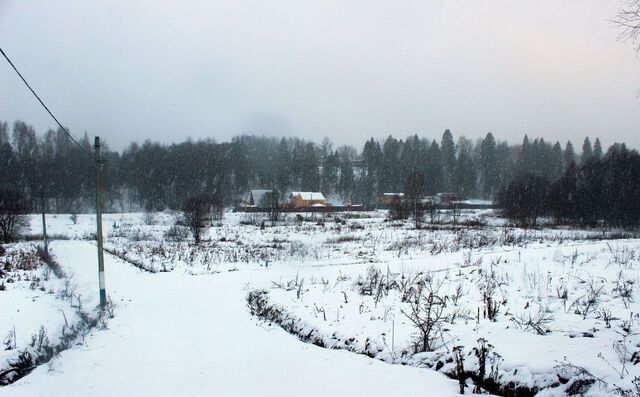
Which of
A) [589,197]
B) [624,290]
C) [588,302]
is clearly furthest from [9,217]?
[589,197]

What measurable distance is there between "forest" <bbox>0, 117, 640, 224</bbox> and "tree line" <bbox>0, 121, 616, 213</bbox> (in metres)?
0.24

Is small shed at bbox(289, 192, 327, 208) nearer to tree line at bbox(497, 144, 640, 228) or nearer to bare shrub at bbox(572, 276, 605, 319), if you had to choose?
tree line at bbox(497, 144, 640, 228)

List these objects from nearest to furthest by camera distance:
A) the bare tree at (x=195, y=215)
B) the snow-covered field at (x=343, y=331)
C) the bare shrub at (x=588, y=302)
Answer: the snow-covered field at (x=343, y=331) < the bare shrub at (x=588, y=302) < the bare tree at (x=195, y=215)

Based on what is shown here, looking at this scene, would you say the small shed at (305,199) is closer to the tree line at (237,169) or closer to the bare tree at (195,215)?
the tree line at (237,169)

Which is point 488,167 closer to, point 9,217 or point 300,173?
point 300,173

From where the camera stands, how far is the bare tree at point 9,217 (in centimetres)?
3500

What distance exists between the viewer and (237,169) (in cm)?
9950

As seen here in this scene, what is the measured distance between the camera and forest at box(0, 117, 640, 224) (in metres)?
53.5

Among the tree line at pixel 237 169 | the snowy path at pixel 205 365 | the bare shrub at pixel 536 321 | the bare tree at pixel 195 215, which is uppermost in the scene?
the tree line at pixel 237 169

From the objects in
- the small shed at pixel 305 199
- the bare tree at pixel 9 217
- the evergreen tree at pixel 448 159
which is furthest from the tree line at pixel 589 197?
the evergreen tree at pixel 448 159

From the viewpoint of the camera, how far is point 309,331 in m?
9.14

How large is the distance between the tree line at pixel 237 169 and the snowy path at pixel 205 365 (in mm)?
64407

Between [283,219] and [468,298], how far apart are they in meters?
42.9

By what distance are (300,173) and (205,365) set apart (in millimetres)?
95444
